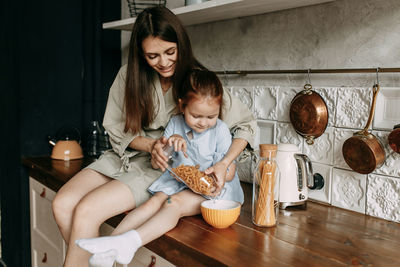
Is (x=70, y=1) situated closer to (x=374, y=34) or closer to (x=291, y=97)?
(x=291, y=97)

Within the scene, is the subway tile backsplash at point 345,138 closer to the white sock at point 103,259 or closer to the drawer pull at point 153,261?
the drawer pull at point 153,261

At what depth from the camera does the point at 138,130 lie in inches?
60.4

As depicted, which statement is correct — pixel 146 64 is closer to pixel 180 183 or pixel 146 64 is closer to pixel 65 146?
pixel 180 183

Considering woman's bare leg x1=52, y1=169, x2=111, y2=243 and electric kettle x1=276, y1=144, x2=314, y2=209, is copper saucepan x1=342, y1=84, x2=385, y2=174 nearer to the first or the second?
electric kettle x1=276, y1=144, x2=314, y2=209

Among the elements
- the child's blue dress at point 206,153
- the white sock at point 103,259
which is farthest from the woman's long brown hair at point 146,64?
the white sock at point 103,259

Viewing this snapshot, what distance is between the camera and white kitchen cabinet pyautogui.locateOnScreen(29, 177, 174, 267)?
1.83 meters

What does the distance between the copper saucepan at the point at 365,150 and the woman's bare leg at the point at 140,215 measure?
666 millimetres

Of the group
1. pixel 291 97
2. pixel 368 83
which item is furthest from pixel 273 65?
pixel 368 83

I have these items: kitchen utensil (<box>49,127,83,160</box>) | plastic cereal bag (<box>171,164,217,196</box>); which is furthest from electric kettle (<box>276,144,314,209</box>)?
kitchen utensil (<box>49,127,83,160</box>)

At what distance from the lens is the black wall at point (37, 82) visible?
6.88ft

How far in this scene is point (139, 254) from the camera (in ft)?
4.23

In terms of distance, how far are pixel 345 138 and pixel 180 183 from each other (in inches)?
24.6

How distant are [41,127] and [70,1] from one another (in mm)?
770

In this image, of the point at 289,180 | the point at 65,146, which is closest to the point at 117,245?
the point at 289,180
